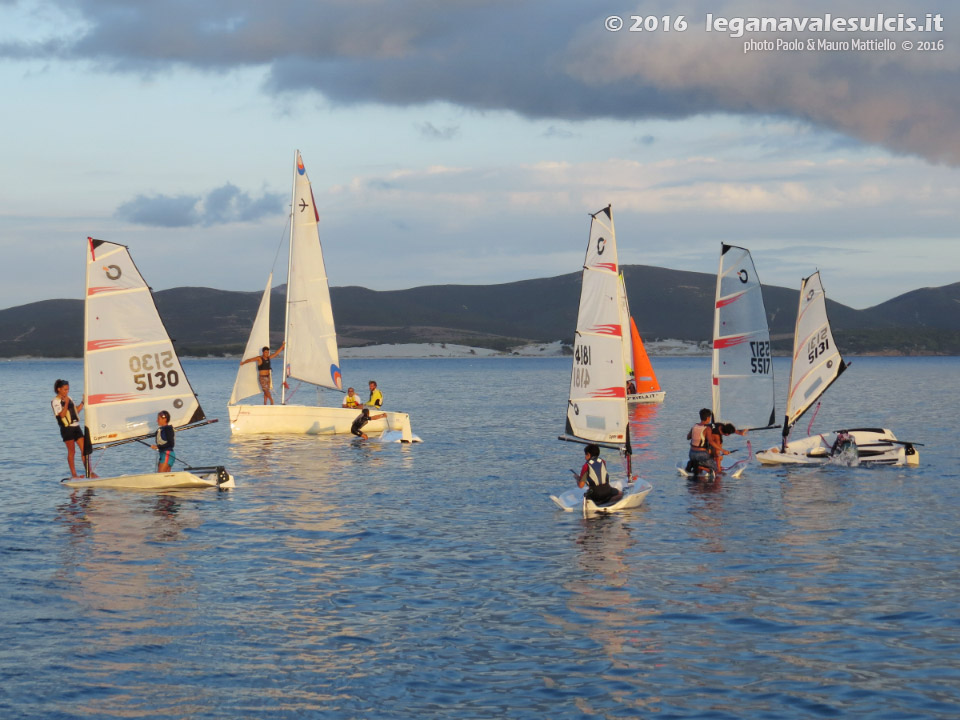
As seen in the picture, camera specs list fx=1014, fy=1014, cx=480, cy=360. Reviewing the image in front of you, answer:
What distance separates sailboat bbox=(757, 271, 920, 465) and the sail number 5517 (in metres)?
20.2

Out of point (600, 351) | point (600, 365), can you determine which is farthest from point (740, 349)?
point (600, 351)

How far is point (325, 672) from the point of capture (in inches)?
542

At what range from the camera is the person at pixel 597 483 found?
24953 mm

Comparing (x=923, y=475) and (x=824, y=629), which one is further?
(x=923, y=475)

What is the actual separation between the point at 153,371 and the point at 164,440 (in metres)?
2.12

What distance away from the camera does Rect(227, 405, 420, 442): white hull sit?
4438 centimetres

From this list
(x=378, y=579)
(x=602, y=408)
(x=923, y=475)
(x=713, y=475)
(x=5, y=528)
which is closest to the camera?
(x=378, y=579)

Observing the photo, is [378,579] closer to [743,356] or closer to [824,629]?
[824,629]

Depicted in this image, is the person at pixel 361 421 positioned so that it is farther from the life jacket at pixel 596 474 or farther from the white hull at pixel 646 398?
the white hull at pixel 646 398

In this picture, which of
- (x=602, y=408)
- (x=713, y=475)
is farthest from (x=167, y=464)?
(x=713, y=475)

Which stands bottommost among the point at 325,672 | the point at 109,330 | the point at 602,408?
the point at 325,672

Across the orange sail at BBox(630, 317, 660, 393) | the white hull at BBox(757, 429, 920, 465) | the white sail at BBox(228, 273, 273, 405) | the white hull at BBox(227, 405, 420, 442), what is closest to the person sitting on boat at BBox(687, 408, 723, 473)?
the white hull at BBox(757, 429, 920, 465)

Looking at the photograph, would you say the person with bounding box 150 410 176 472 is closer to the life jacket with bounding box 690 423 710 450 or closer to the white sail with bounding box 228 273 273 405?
the white sail with bounding box 228 273 273 405

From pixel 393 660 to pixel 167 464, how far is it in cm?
1753
